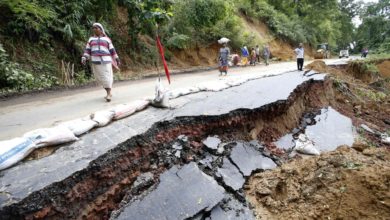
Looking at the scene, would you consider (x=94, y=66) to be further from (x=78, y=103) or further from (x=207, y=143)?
(x=207, y=143)

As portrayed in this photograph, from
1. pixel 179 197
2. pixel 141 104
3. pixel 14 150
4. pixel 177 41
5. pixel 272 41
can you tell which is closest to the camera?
pixel 14 150

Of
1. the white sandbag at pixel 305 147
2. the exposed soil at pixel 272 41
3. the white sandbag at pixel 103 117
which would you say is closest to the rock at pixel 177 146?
the white sandbag at pixel 103 117

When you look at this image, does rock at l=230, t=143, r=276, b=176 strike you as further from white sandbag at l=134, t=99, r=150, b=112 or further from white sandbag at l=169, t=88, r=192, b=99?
white sandbag at l=169, t=88, r=192, b=99

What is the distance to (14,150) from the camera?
2.79m

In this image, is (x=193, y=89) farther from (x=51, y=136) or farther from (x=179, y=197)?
(x=51, y=136)

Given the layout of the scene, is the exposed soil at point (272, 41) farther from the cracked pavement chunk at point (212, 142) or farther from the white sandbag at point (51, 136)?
the white sandbag at point (51, 136)

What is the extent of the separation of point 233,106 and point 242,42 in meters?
14.8

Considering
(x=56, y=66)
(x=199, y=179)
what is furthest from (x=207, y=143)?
(x=56, y=66)

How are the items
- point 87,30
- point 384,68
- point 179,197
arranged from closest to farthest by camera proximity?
1. point 179,197
2. point 87,30
3. point 384,68

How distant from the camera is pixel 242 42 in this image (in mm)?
18984

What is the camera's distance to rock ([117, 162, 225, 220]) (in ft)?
9.90

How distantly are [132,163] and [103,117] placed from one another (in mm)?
870

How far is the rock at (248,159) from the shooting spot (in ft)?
13.6

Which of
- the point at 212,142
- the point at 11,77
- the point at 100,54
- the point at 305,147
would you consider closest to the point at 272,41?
the point at 305,147
